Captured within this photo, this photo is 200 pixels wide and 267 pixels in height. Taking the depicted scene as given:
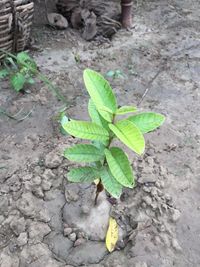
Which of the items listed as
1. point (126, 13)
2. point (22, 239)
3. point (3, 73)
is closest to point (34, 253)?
point (22, 239)

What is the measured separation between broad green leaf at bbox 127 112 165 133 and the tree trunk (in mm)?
1736

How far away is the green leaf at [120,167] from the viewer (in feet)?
4.38

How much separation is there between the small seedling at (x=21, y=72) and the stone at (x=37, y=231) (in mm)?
749

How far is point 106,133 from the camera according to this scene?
4.42 feet

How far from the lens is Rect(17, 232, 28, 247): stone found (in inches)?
60.7

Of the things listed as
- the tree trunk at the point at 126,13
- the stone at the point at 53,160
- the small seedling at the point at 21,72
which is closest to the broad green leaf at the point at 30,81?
the small seedling at the point at 21,72

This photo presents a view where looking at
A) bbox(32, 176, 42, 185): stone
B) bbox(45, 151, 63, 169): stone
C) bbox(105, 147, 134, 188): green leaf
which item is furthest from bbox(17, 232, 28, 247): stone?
bbox(105, 147, 134, 188): green leaf

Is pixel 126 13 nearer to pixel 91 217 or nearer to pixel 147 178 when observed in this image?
pixel 147 178

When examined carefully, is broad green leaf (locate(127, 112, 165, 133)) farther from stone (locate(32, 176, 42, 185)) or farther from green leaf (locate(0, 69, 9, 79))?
green leaf (locate(0, 69, 9, 79))

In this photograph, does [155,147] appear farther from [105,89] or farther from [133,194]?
[105,89]

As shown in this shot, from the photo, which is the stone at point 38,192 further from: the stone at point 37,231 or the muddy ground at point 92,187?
the stone at point 37,231

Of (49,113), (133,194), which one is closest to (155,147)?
(133,194)

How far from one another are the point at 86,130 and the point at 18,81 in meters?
1.03

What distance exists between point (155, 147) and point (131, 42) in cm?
111
